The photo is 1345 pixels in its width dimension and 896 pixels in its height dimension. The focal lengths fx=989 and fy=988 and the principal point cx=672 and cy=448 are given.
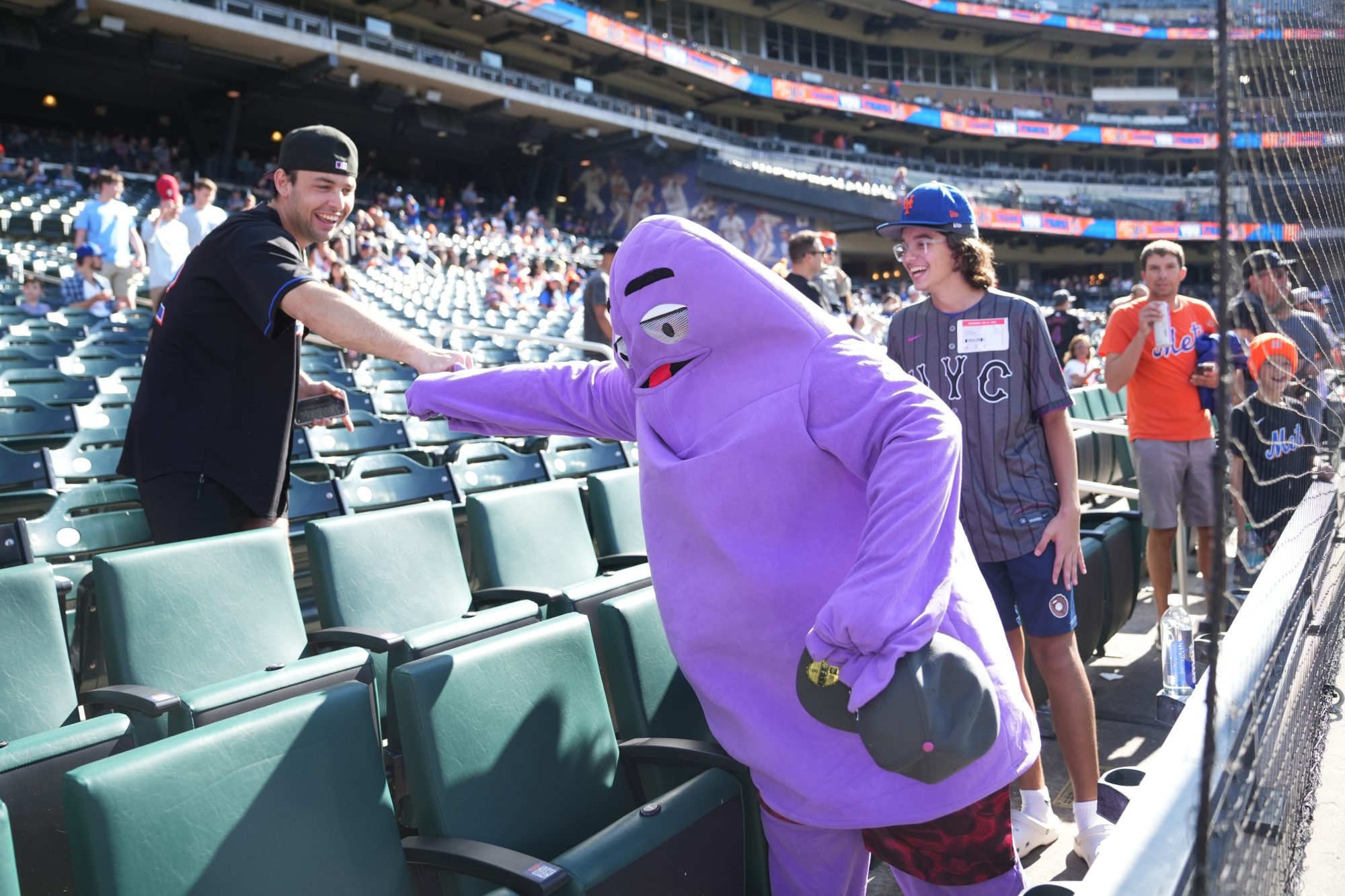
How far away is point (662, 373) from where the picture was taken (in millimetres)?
1630

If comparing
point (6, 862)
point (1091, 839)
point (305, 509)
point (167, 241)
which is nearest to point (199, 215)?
point (167, 241)

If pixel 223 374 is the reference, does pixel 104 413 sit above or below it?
below

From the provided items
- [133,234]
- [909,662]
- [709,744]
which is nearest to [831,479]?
[909,662]

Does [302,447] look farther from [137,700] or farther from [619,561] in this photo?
[137,700]

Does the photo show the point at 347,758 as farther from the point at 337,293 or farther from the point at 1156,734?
the point at 1156,734

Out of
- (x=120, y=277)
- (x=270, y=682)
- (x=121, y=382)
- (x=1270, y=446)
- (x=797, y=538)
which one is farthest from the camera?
(x=120, y=277)

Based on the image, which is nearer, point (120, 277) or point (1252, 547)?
point (1252, 547)

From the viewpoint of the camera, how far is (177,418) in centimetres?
250

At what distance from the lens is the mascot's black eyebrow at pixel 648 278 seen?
5.20 feet

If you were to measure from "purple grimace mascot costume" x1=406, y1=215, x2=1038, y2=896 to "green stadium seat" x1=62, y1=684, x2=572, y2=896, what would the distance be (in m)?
0.45

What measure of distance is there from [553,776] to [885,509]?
3.21 feet

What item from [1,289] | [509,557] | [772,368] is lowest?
[509,557]

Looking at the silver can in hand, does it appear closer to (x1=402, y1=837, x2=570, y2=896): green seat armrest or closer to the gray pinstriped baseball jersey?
the gray pinstriped baseball jersey

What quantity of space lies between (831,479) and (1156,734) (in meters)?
2.59
